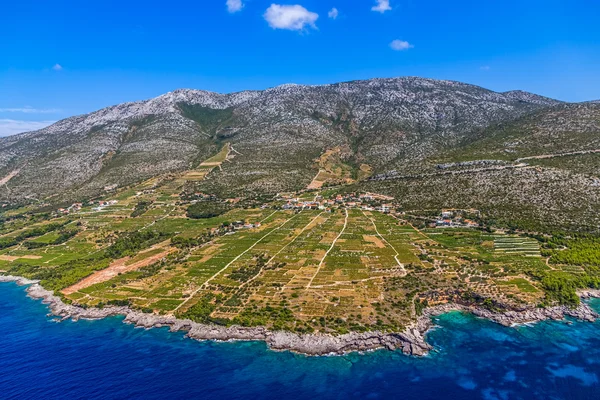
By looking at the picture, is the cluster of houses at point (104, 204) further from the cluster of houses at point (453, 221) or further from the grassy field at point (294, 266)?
the cluster of houses at point (453, 221)

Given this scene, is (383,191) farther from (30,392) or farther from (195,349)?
(30,392)

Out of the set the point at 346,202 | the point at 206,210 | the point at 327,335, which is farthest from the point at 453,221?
the point at 206,210

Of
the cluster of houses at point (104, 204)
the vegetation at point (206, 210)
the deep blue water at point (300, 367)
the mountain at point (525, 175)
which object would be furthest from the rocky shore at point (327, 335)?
the cluster of houses at point (104, 204)

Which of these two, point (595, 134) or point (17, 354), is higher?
point (595, 134)

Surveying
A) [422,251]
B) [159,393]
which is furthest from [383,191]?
[159,393]

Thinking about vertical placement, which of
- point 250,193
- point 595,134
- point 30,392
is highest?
→ point 595,134

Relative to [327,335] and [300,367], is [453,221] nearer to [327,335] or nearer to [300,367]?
[327,335]
